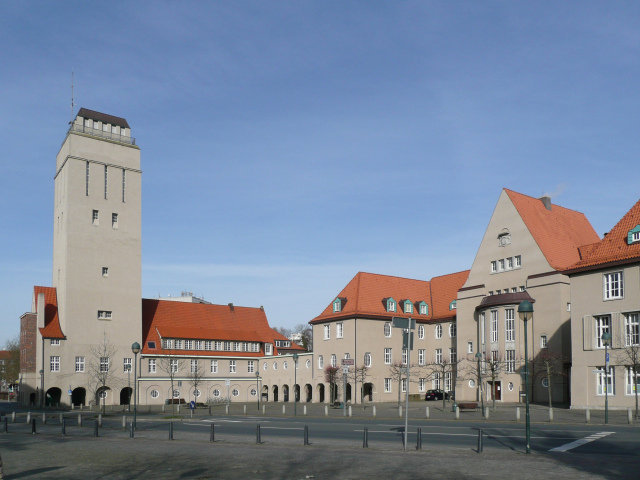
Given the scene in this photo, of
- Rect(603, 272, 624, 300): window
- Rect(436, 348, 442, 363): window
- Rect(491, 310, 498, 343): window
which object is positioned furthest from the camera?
Rect(436, 348, 442, 363): window

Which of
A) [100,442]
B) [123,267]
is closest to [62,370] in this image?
[123,267]

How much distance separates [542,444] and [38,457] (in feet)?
53.2

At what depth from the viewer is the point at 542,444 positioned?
2244 centimetres

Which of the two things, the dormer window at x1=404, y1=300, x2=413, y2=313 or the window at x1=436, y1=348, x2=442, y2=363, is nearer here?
the dormer window at x1=404, y1=300, x2=413, y2=313

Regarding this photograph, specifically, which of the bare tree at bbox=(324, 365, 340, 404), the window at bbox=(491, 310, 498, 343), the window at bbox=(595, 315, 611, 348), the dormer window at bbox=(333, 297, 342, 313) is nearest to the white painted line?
the window at bbox=(595, 315, 611, 348)

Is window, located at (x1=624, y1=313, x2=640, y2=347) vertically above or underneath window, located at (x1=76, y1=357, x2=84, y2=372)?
above

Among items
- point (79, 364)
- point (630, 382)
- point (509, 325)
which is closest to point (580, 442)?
point (630, 382)

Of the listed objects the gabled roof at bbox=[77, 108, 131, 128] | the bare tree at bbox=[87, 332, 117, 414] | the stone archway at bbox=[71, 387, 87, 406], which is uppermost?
the gabled roof at bbox=[77, 108, 131, 128]

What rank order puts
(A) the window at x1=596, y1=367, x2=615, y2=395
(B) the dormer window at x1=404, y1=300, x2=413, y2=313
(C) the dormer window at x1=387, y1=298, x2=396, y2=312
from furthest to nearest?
(B) the dormer window at x1=404, y1=300, x2=413, y2=313, (C) the dormer window at x1=387, y1=298, x2=396, y2=312, (A) the window at x1=596, y1=367, x2=615, y2=395

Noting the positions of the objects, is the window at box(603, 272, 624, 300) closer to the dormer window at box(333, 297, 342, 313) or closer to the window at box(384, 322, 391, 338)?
the window at box(384, 322, 391, 338)

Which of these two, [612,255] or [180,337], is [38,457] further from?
[180,337]

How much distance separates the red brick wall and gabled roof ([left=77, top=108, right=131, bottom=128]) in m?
24.0

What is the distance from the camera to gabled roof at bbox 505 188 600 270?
196 ft

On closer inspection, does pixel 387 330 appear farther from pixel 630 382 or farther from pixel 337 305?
pixel 630 382
